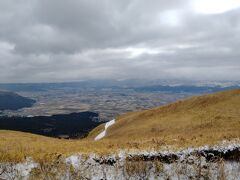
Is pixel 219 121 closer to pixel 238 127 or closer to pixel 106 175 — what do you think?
pixel 238 127

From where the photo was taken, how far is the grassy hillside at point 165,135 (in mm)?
26062

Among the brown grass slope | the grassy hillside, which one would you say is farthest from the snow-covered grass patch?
the brown grass slope

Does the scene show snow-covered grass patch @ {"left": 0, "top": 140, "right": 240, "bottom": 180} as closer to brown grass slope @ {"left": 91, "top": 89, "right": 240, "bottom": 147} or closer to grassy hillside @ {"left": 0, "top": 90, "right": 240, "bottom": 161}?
grassy hillside @ {"left": 0, "top": 90, "right": 240, "bottom": 161}

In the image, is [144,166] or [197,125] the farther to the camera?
[197,125]

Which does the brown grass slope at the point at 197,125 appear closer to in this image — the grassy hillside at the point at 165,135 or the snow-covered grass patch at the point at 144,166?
the grassy hillside at the point at 165,135

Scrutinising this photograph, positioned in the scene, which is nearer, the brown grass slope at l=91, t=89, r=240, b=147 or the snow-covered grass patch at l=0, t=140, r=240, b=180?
the snow-covered grass patch at l=0, t=140, r=240, b=180

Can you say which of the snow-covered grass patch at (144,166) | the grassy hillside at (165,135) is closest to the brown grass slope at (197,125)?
the grassy hillside at (165,135)

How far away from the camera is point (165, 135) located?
35.6 meters

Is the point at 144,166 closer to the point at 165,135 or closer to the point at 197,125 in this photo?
the point at 165,135

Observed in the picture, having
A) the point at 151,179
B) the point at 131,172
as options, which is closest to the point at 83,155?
the point at 131,172

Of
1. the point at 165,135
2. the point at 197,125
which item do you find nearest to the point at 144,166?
the point at 165,135

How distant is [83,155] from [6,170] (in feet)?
19.0

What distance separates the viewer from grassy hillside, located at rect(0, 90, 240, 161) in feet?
85.5

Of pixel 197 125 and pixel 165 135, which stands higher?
pixel 197 125
